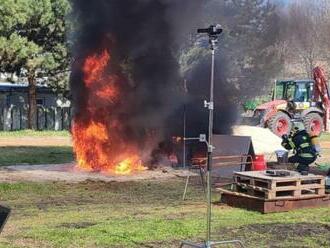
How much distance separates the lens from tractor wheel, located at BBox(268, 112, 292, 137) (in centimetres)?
2459

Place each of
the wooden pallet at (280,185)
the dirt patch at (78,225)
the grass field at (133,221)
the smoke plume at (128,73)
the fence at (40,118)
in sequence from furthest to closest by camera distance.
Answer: the fence at (40,118) → the smoke plume at (128,73) → the wooden pallet at (280,185) → the dirt patch at (78,225) → the grass field at (133,221)

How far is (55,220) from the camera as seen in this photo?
8383 mm

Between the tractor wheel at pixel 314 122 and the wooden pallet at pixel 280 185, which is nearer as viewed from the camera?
the wooden pallet at pixel 280 185

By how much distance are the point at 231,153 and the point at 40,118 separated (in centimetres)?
2459

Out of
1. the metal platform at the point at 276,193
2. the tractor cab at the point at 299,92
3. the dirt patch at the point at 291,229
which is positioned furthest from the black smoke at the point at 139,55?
the tractor cab at the point at 299,92

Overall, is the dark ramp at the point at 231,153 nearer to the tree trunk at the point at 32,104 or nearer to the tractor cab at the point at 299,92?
the tractor cab at the point at 299,92

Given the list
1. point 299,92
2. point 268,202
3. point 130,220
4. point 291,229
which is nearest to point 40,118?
point 299,92

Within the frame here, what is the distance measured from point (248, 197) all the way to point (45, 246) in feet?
12.5

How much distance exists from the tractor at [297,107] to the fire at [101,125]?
11180 mm

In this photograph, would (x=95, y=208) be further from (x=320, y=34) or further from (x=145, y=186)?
(x=320, y=34)

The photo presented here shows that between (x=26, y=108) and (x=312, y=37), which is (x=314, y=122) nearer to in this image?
(x=26, y=108)

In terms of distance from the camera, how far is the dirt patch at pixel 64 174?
1309 cm

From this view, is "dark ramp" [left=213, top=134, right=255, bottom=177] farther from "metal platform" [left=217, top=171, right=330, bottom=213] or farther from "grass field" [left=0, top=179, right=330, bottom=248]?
"metal platform" [left=217, top=171, right=330, bottom=213]

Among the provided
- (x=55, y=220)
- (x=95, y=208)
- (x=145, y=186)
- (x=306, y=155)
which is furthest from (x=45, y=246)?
(x=306, y=155)
